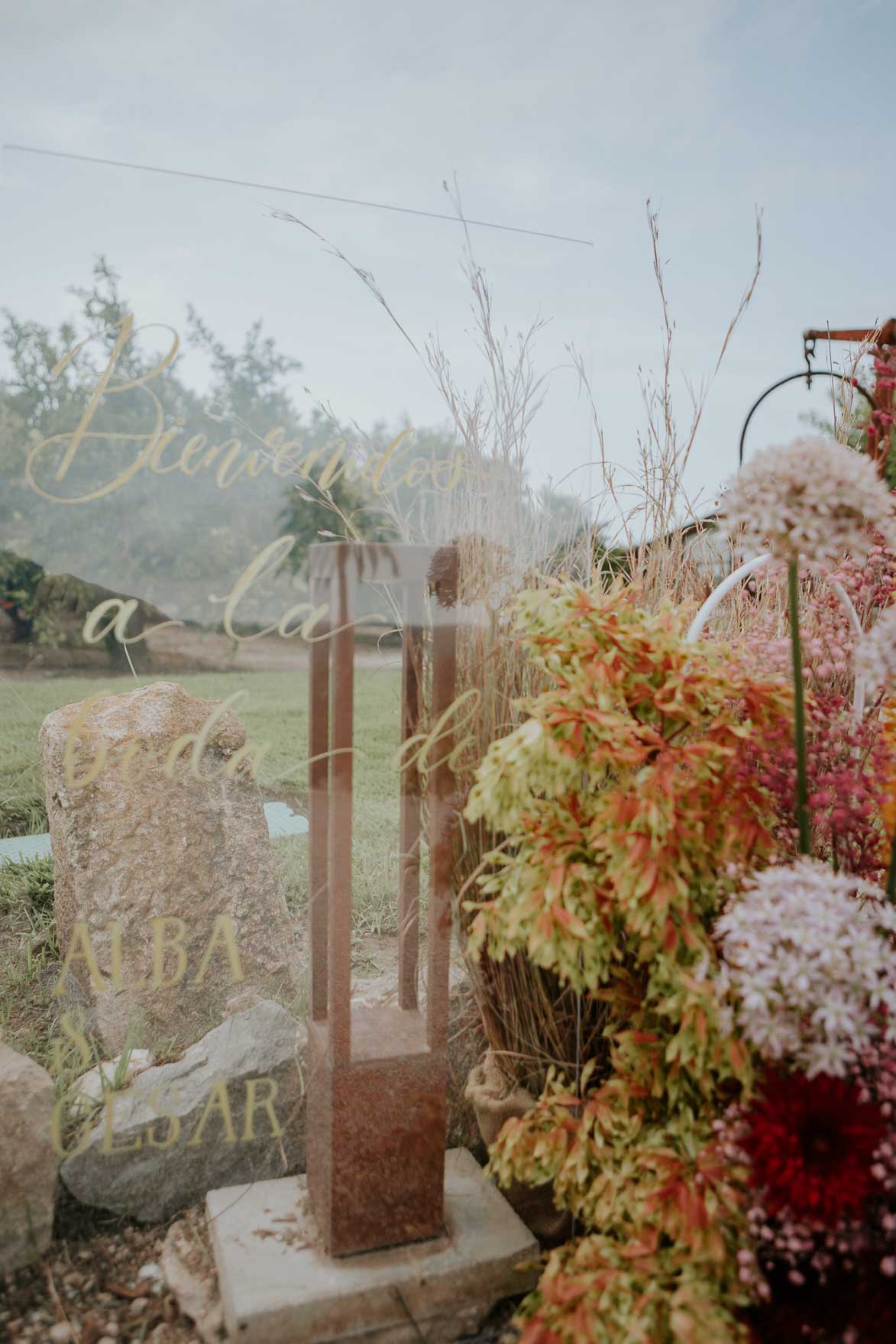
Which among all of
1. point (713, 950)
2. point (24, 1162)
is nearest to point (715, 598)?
point (713, 950)

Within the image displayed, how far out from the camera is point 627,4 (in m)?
1.81

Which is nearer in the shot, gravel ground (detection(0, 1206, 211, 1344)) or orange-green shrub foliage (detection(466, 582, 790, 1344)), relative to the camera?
orange-green shrub foliage (detection(466, 582, 790, 1344))

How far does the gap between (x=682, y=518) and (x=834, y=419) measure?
22.1 inches

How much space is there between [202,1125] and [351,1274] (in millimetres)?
345

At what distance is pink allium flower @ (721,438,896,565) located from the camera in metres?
1.16

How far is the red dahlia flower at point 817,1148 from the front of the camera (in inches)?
40.9

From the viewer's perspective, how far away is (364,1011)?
159 centimetres

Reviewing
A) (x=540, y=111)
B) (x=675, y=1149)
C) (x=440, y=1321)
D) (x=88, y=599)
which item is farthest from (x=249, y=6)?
(x=440, y=1321)

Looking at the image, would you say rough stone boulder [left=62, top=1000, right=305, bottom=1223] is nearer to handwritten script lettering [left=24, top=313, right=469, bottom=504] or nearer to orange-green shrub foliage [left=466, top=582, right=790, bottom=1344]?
orange-green shrub foliage [left=466, top=582, right=790, bottom=1344]

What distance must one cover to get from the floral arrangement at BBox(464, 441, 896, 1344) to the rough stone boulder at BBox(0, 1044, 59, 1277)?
729mm

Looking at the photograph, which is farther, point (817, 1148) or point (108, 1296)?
point (108, 1296)

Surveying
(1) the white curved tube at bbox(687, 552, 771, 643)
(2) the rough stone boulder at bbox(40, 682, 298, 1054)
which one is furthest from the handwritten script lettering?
(1) the white curved tube at bbox(687, 552, 771, 643)

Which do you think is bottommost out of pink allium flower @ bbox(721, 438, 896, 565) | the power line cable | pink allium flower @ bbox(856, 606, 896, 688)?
pink allium flower @ bbox(856, 606, 896, 688)

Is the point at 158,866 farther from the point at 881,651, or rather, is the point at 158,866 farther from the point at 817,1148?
the point at 881,651
